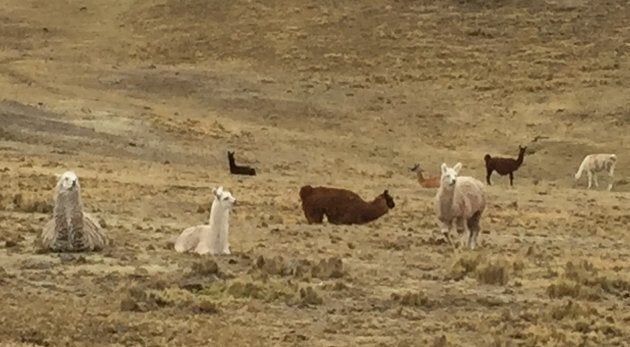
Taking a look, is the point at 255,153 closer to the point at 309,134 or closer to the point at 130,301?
the point at 309,134

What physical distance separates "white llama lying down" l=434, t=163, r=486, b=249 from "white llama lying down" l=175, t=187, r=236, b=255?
335 cm

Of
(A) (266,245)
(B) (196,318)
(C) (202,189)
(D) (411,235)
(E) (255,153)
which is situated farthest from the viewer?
(E) (255,153)

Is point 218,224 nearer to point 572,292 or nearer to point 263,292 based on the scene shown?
point 263,292

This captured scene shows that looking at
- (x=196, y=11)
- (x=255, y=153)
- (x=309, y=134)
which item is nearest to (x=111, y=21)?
(x=196, y=11)

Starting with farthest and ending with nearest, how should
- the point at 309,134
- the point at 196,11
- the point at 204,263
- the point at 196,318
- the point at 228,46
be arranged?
the point at 196,11 < the point at 228,46 < the point at 309,134 < the point at 204,263 < the point at 196,318

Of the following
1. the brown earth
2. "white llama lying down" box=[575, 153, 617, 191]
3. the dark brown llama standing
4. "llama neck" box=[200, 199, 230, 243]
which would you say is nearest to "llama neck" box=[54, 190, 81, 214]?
the brown earth

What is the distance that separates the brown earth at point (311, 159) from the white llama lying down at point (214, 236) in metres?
0.28

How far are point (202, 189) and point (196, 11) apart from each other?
1599 inches

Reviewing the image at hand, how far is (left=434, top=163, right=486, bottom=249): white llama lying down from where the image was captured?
56.4ft

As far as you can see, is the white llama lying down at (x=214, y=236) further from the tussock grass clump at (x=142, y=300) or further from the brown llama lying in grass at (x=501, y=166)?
the brown llama lying in grass at (x=501, y=166)

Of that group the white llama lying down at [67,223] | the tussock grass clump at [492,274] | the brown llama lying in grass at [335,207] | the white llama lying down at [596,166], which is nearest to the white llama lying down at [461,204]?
the brown llama lying in grass at [335,207]

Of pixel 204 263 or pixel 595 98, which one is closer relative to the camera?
pixel 204 263

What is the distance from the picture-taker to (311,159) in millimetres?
36125

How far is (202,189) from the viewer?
83.2 ft
